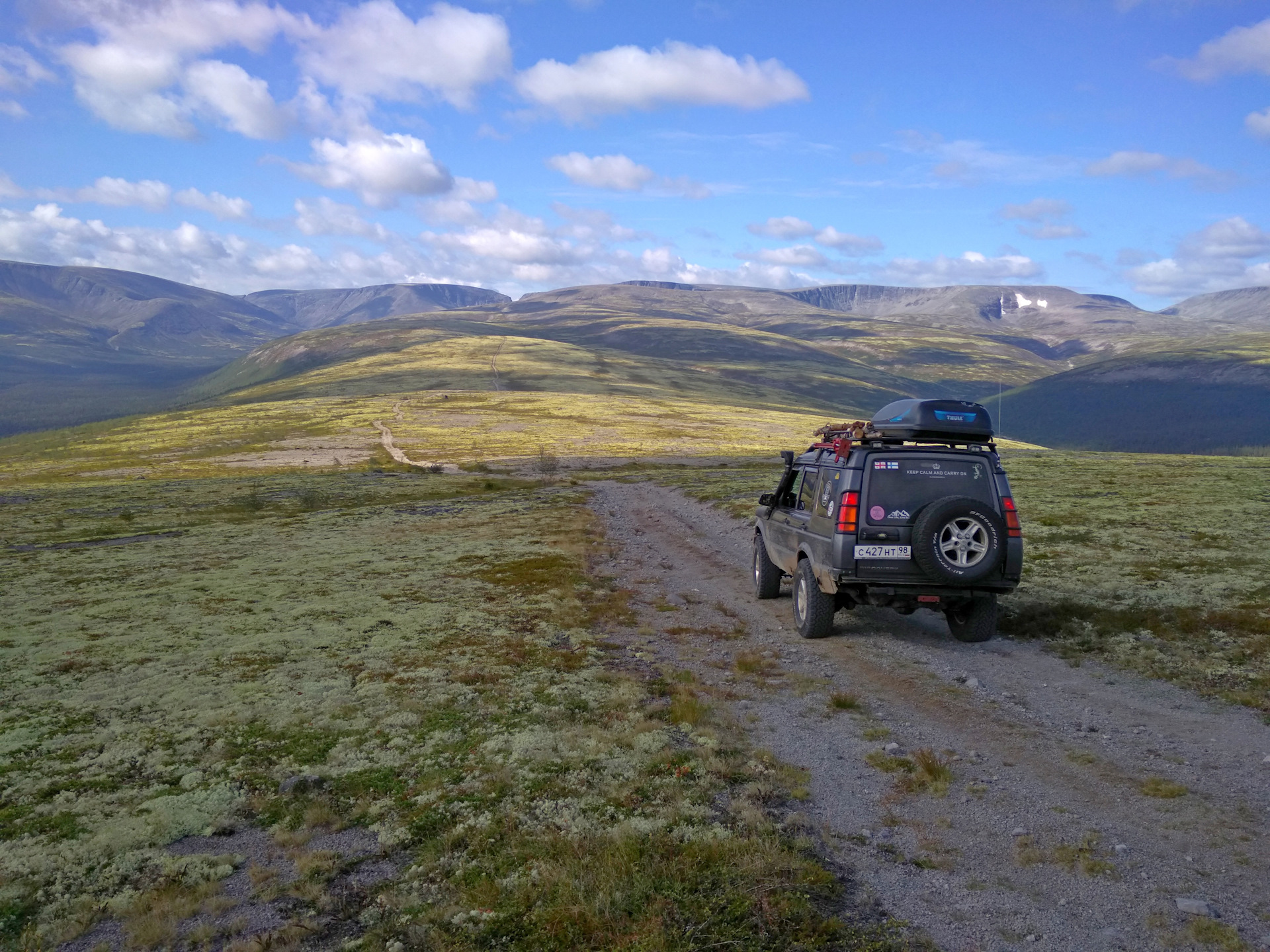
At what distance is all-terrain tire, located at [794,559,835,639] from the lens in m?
14.4

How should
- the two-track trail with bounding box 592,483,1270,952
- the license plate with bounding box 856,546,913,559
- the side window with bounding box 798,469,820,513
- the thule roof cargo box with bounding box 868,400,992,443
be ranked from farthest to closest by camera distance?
the side window with bounding box 798,469,820,513 → the thule roof cargo box with bounding box 868,400,992,443 → the license plate with bounding box 856,546,913,559 → the two-track trail with bounding box 592,483,1270,952

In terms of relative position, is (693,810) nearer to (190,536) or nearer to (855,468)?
(855,468)

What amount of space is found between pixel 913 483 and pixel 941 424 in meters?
1.33

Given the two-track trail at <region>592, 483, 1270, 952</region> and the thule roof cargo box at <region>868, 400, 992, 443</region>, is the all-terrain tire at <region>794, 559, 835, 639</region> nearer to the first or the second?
the two-track trail at <region>592, 483, 1270, 952</region>

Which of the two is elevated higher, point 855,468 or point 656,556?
point 855,468

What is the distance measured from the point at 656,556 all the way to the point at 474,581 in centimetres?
700

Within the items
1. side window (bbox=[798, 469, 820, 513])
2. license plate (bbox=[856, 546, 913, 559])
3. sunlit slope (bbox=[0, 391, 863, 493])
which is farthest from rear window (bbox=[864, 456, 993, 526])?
sunlit slope (bbox=[0, 391, 863, 493])

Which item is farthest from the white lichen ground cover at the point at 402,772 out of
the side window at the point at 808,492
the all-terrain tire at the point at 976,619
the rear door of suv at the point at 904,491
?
the all-terrain tire at the point at 976,619

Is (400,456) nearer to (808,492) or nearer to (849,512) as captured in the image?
(808,492)

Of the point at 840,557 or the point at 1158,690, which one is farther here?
the point at 840,557

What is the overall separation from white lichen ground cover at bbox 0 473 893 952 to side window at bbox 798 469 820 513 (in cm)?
516

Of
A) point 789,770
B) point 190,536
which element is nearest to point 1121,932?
point 789,770

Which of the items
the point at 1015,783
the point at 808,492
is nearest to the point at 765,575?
the point at 808,492

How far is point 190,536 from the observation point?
37.7 m
